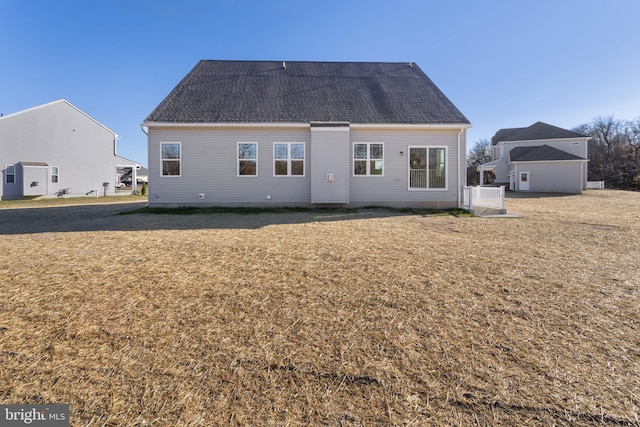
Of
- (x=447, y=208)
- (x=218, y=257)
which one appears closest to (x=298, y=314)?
(x=218, y=257)

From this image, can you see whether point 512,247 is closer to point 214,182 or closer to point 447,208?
point 447,208

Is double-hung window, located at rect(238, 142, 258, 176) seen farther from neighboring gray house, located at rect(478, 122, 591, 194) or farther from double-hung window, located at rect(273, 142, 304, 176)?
neighboring gray house, located at rect(478, 122, 591, 194)

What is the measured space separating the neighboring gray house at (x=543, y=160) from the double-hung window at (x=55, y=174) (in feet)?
139

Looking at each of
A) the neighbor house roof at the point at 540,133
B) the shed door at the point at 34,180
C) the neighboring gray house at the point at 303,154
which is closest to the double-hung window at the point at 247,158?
the neighboring gray house at the point at 303,154

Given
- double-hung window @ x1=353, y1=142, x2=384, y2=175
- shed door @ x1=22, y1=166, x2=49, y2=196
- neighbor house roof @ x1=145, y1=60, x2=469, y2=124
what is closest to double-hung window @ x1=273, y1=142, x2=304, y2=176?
neighbor house roof @ x1=145, y1=60, x2=469, y2=124

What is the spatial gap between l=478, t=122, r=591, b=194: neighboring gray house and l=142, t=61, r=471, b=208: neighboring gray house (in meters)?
21.4

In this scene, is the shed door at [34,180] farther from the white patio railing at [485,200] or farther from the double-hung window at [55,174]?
the white patio railing at [485,200]

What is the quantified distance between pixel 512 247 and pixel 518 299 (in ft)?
10.4

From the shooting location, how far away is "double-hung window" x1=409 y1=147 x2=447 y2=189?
1325 cm

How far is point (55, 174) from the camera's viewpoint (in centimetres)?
2383

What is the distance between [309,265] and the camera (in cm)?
486

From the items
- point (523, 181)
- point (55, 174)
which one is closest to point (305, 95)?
point (55, 174)

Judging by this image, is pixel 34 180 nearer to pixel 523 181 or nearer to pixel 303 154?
pixel 303 154

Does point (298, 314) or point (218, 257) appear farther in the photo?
point (218, 257)
